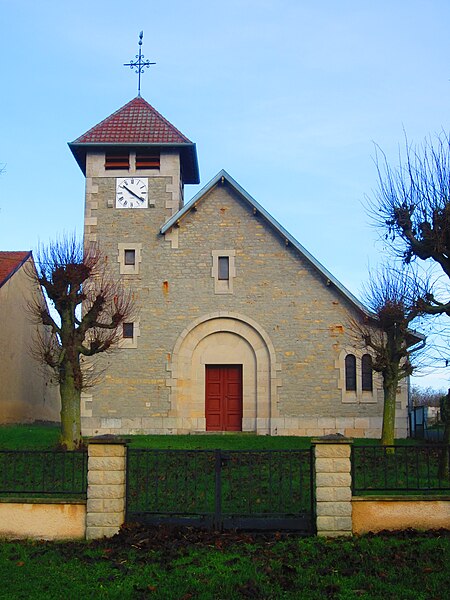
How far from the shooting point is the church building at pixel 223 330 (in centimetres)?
2442

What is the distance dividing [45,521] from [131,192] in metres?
17.5

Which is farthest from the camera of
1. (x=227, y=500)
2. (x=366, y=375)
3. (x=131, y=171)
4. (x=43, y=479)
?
(x=131, y=171)

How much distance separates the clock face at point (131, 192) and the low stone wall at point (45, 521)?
17.0m

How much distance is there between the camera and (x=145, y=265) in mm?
25375

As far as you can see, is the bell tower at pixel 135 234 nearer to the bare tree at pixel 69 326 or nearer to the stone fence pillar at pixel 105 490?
the bare tree at pixel 69 326

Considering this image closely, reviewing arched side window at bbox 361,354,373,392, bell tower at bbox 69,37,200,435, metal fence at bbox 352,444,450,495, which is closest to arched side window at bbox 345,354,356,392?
arched side window at bbox 361,354,373,392

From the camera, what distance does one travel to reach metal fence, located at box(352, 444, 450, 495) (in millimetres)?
10422

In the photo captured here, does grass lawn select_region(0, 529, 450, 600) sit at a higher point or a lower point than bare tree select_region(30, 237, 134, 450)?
lower

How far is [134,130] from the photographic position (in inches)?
1071

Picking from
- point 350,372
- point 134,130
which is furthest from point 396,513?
point 134,130

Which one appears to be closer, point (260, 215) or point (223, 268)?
point (223, 268)

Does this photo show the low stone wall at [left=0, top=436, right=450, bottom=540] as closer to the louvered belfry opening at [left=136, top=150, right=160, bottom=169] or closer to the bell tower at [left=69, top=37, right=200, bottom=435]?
the bell tower at [left=69, top=37, right=200, bottom=435]

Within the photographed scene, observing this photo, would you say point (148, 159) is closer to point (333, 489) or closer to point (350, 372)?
point (350, 372)

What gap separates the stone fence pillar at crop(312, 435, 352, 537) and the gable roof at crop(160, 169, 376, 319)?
14513 mm
